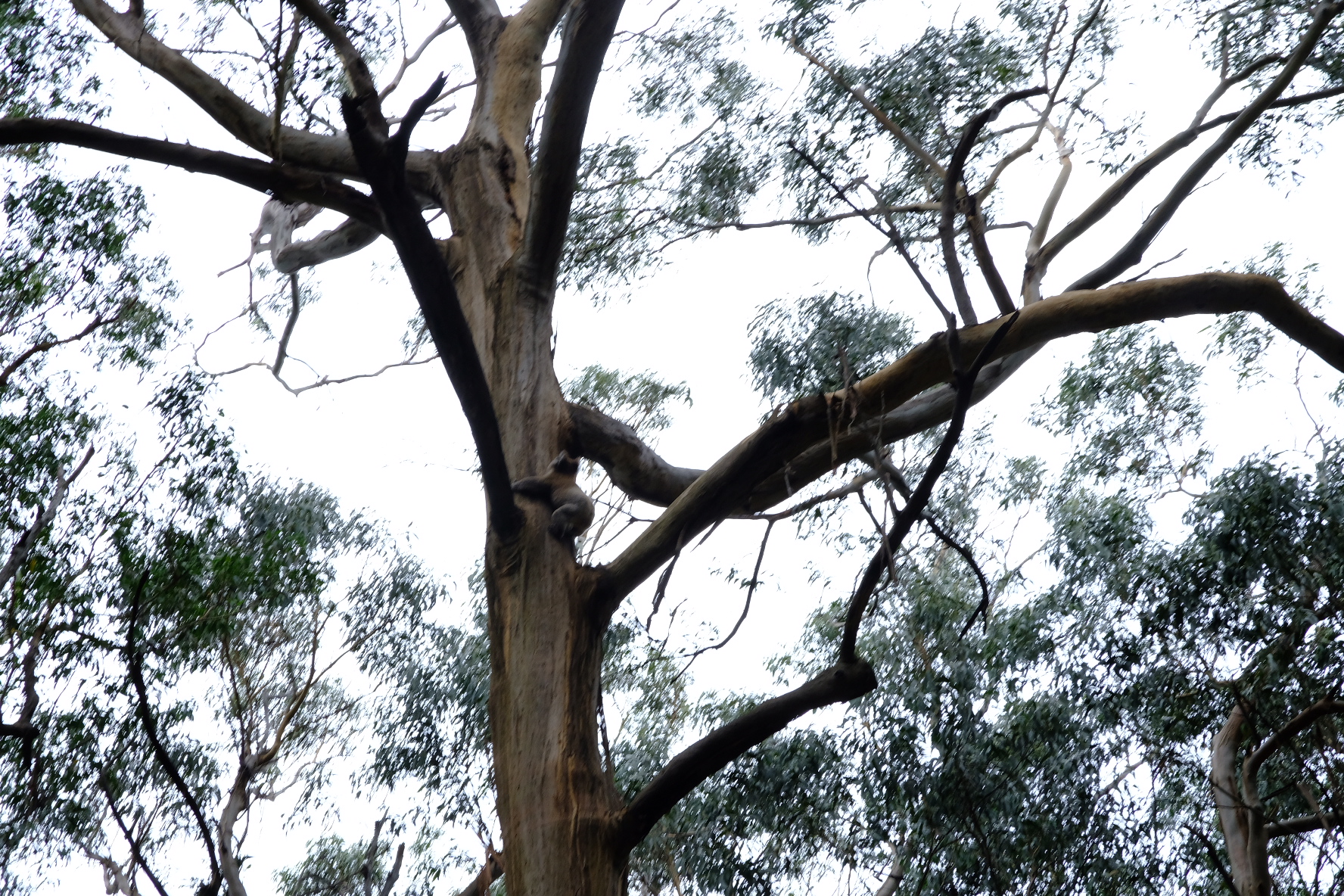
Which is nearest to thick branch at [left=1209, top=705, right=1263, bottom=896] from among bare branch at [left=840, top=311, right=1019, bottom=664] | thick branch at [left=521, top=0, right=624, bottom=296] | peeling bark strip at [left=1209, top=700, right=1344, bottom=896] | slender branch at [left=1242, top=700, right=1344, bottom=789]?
peeling bark strip at [left=1209, top=700, right=1344, bottom=896]

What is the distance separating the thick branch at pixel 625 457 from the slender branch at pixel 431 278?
0.55m

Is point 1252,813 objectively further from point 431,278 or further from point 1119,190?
point 431,278

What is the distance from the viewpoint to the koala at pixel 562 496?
118 inches

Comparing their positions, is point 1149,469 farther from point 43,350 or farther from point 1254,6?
point 43,350

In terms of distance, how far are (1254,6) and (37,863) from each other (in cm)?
911

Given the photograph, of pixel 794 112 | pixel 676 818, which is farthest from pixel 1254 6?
pixel 676 818

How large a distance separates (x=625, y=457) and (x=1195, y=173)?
7.28ft

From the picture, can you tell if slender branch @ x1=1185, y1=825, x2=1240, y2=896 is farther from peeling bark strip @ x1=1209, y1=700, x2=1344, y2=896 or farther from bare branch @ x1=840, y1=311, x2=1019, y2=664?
bare branch @ x1=840, y1=311, x2=1019, y2=664

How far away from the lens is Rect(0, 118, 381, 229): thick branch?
10.8ft

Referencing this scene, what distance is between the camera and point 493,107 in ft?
14.0

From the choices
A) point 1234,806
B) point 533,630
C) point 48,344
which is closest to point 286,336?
point 48,344

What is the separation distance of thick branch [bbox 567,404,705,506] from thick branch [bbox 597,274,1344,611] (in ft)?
1.43

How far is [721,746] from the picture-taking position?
8.39 ft

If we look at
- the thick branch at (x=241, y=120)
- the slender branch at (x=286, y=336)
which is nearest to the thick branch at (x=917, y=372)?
the thick branch at (x=241, y=120)
